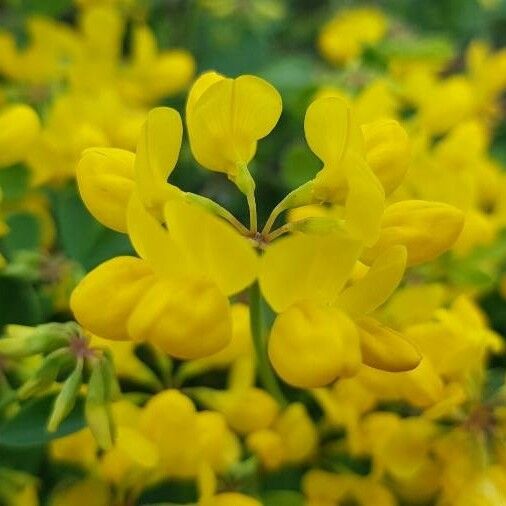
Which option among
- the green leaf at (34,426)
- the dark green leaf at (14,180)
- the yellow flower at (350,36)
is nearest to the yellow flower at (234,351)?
the green leaf at (34,426)

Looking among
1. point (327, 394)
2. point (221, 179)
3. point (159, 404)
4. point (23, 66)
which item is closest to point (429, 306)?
point (327, 394)

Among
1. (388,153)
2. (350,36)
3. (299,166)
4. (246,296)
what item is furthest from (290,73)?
(388,153)

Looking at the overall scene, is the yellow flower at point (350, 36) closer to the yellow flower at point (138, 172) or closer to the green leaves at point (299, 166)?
the green leaves at point (299, 166)

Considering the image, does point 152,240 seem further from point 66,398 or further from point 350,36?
point 350,36

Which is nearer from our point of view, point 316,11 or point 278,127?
point 278,127

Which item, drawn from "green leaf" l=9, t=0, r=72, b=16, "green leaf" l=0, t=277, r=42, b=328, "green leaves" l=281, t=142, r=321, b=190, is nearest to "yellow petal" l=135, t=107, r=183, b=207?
"green leaf" l=0, t=277, r=42, b=328

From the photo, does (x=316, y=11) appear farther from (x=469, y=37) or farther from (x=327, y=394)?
(x=327, y=394)

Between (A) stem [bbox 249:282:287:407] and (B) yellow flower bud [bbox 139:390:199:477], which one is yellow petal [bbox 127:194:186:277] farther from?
(B) yellow flower bud [bbox 139:390:199:477]

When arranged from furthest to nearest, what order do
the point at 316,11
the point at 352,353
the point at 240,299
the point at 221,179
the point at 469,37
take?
the point at 316,11
the point at 469,37
the point at 221,179
the point at 240,299
the point at 352,353
